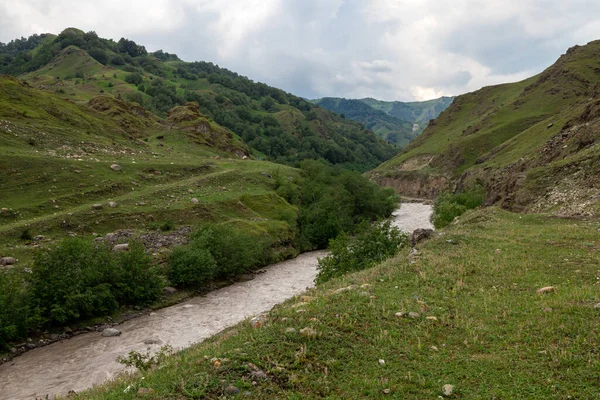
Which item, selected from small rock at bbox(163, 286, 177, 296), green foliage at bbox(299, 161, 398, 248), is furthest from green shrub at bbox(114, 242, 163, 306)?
green foliage at bbox(299, 161, 398, 248)

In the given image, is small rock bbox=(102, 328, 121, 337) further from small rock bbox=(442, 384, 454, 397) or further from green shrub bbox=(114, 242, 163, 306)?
small rock bbox=(442, 384, 454, 397)

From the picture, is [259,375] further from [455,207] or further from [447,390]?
[455,207]

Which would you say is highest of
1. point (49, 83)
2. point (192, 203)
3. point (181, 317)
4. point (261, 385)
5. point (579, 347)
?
point (49, 83)

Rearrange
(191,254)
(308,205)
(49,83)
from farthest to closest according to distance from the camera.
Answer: (49,83) → (308,205) → (191,254)

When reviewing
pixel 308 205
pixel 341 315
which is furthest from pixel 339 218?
pixel 341 315

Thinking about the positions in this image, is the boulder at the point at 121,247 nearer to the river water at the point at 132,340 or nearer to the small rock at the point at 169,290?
the small rock at the point at 169,290

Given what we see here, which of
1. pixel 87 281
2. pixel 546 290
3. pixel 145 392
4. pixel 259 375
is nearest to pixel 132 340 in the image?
pixel 87 281

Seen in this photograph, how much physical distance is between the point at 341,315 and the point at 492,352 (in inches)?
170

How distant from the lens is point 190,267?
3738 cm

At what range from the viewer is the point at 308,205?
237 ft

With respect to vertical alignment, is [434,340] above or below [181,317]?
above

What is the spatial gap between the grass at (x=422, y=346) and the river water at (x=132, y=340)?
30.1 ft

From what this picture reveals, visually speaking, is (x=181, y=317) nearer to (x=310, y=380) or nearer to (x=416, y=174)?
(x=310, y=380)

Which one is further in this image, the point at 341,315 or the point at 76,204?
the point at 76,204
